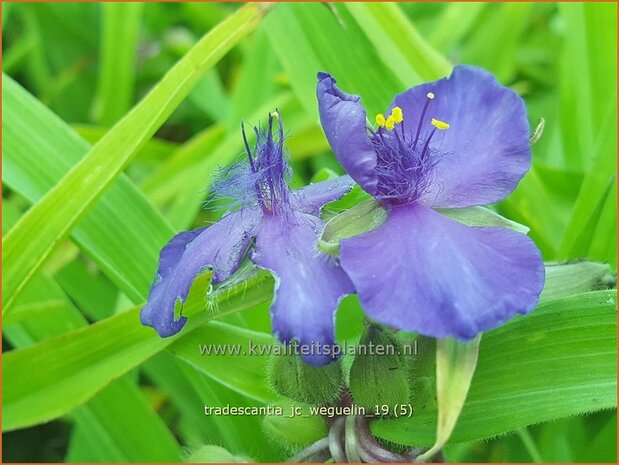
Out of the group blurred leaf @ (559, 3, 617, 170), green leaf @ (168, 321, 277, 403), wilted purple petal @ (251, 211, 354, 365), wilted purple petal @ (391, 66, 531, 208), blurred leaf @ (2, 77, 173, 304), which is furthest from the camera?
blurred leaf @ (559, 3, 617, 170)

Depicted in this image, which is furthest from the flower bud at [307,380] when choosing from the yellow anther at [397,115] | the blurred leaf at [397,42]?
the blurred leaf at [397,42]

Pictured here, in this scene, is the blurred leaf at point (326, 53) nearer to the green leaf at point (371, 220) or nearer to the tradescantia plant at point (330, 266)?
the tradescantia plant at point (330, 266)

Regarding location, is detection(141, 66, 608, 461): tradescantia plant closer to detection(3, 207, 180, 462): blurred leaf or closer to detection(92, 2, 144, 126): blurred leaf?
detection(3, 207, 180, 462): blurred leaf

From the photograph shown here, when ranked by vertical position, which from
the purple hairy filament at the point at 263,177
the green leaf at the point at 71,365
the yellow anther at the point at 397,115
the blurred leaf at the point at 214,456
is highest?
the purple hairy filament at the point at 263,177

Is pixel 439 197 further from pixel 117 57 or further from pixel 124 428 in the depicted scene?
pixel 117 57

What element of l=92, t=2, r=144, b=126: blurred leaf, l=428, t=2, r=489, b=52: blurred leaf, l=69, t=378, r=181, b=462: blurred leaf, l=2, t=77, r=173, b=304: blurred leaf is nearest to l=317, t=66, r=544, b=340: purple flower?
l=2, t=77, r=173, b=304: blurred leaf

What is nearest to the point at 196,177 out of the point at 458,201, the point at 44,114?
the point at 44,114

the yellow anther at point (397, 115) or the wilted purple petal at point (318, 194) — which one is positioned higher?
the yellow anther at point (397, 115)
